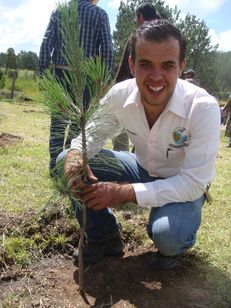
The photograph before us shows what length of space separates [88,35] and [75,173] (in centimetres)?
160

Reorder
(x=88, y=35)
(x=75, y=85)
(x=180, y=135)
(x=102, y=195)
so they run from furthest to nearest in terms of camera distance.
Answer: (x=88, y=35)
(x=180, y=135)
(x=102, y=195)
(x=75, y=85)

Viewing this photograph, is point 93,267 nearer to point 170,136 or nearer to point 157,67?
point 170,136

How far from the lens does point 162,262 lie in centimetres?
202

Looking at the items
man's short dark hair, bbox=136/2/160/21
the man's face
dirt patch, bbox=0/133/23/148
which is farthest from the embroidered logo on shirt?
dirt patch, bbox=0/133/23/148

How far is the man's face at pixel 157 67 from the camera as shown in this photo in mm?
1786

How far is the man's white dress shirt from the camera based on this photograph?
1.82 metres

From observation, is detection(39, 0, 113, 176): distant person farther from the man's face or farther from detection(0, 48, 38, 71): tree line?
the man's face

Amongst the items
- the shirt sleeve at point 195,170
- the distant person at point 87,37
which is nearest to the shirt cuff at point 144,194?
the shirt sleeve at point 195,170

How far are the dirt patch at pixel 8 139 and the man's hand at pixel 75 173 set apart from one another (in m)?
3.23

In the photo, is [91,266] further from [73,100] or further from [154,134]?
[73,100]

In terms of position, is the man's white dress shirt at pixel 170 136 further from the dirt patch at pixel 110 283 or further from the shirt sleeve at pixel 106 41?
the shirt sleeve at pixel 106 41

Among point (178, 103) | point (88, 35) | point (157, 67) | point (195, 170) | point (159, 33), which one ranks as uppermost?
point (88, 35)

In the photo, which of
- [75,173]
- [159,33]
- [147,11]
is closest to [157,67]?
[159,33]

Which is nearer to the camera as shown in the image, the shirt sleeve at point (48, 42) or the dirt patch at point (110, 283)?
the dirt patch at point (110, 283)
